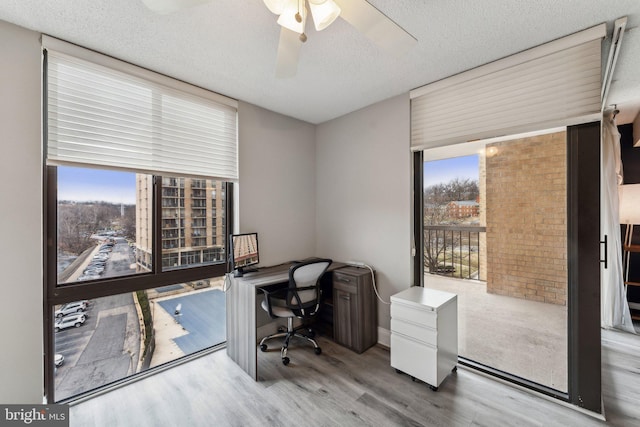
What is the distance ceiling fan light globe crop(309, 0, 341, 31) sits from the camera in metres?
1.20

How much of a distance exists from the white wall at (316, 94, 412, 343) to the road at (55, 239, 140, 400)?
7.18 feet

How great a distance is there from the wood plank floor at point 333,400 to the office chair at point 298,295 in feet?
1.35

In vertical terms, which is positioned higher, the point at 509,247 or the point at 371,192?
the point at 371,192

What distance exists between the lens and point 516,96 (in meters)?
2.03

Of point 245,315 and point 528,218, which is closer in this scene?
point 528,218

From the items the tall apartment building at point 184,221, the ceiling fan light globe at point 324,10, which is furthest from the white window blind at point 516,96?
the tall apartment building at point 184,221

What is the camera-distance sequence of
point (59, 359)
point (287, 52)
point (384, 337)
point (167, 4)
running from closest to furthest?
point (167, 4) → point (287, 52) → point (59, 359) → point (384, 337)

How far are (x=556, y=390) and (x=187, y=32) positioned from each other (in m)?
3.75

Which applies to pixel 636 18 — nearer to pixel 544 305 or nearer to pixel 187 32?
pixel 544 305

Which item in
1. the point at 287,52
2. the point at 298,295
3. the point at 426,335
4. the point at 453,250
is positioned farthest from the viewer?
the point at 453,250

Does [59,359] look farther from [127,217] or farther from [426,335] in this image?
[426,335]

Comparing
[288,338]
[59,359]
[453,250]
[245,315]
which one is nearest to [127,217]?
[59,359]

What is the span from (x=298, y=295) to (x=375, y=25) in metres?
2.19

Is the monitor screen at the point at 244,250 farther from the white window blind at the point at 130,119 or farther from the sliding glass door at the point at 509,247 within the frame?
the sliding glass door at the point at 509,247
